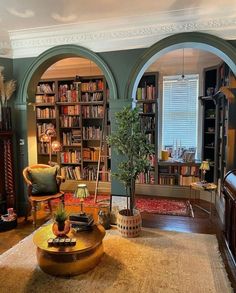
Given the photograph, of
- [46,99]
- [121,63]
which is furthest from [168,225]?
[46,99]

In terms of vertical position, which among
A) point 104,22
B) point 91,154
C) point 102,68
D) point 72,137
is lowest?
point 91,154

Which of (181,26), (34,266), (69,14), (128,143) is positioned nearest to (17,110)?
(69,14)

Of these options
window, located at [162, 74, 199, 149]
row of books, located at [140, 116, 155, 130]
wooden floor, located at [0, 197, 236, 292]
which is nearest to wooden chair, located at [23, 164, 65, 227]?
wooden floor, located at [0, 197, 236, 292]

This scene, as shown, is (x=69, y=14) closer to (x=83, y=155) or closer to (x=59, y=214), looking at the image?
(x=59, y=214)

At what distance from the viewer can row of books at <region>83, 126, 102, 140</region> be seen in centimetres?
560

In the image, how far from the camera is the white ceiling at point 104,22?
3.03 meters

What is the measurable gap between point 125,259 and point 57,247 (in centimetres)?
83

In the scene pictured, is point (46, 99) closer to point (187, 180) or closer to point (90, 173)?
point (90, 173)

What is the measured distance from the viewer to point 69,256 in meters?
2.44

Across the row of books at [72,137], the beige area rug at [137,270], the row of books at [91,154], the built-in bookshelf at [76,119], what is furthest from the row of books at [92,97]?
the beige area rug at [137,270]

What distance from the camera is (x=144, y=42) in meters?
3.56

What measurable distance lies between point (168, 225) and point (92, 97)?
10.5ft

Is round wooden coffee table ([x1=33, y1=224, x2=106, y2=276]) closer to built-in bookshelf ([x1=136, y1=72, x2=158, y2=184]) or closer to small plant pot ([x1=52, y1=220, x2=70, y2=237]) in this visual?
small plant pot ([x1=52, y1=220, x2=70, y2=237])

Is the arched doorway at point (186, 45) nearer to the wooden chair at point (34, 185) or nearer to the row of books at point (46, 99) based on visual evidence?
the wooden chair at point (34, 185)
